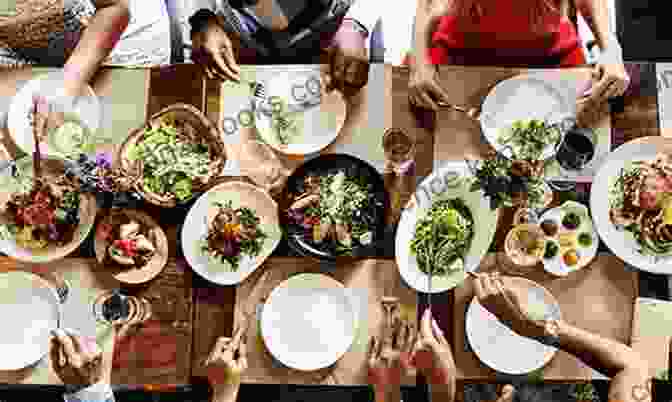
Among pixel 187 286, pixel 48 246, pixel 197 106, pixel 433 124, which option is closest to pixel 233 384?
pixel 187 286

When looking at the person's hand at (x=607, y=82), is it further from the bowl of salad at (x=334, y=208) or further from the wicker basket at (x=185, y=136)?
the wicker basket at (x=185, y=136)

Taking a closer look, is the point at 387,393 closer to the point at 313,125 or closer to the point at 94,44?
the point at 313,125

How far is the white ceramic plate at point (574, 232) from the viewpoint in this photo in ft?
6.29

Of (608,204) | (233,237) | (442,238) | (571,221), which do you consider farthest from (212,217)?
(608,204)

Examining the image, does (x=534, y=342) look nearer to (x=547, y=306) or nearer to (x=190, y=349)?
(x=547, y=306)

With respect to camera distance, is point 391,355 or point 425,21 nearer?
point 391,355

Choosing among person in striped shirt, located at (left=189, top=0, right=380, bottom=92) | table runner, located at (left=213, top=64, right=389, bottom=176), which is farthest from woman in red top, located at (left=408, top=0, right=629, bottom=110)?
person in striped shirt, located at (left=189, top=0, right=380, bottom=92)

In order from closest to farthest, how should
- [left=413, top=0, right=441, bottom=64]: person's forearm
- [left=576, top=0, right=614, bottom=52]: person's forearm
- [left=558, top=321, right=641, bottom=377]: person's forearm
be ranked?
[left=558, top=321, right=641, bottom=377]: person's forearm → [left=576, top=0, right=614, bottom=52]: person's forearm → [left=413, top=0, right=441, bottom=64]: person's forearm

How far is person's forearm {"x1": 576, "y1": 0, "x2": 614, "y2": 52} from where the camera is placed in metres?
2.08

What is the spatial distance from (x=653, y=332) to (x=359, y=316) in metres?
0.87

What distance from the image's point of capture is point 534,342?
1.90 metres

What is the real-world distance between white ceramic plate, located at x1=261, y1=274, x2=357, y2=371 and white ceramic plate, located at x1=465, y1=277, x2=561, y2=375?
14.5 inches

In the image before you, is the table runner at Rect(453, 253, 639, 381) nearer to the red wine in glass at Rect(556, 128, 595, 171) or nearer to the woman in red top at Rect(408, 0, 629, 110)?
the red wine in glass at Rect(556, 128, 595, 171)

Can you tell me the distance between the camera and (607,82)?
6.37 feet
